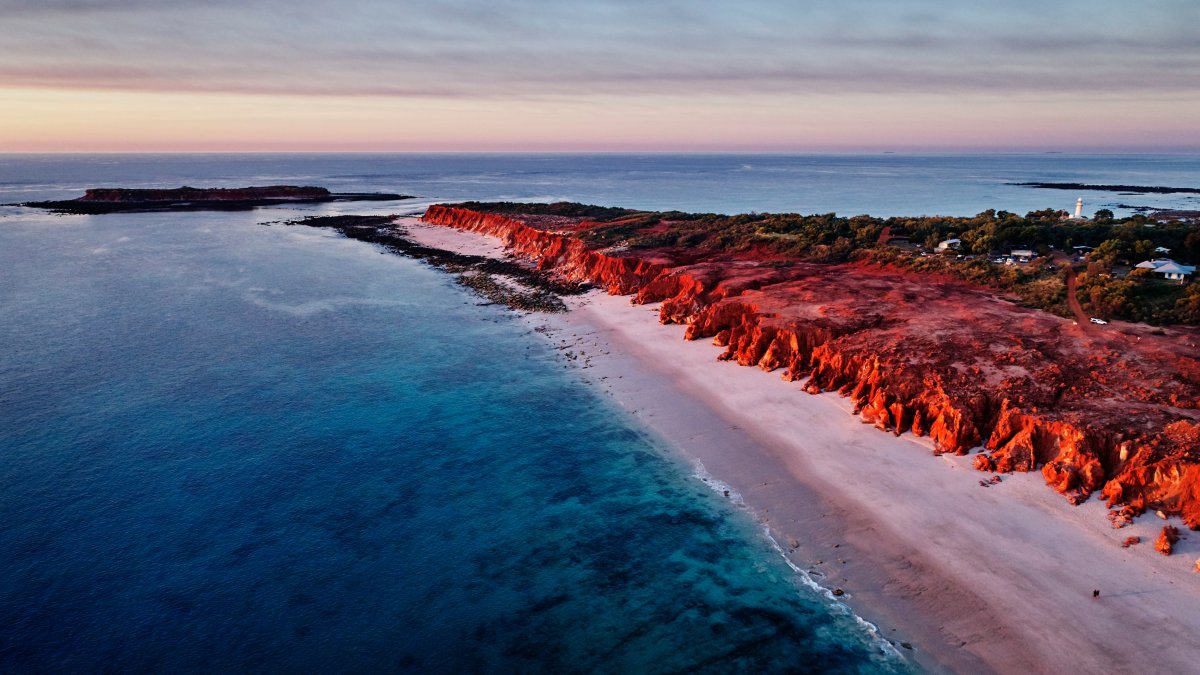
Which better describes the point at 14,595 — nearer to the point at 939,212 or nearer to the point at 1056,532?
the point at 1056,532

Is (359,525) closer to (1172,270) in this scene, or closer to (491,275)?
(491,275)

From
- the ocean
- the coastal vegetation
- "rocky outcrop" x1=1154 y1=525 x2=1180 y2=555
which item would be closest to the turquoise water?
the ocean

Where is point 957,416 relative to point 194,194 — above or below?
below

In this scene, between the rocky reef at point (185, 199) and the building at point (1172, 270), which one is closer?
the building at point (1172, 270)

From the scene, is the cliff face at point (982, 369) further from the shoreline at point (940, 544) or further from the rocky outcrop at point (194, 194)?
the rocky outcrop at point (194, 194)

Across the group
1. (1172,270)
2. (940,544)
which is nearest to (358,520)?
(940,544)

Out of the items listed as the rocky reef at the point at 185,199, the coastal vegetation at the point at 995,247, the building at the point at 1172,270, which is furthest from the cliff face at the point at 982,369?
the rocky reef at the point at 185,199
